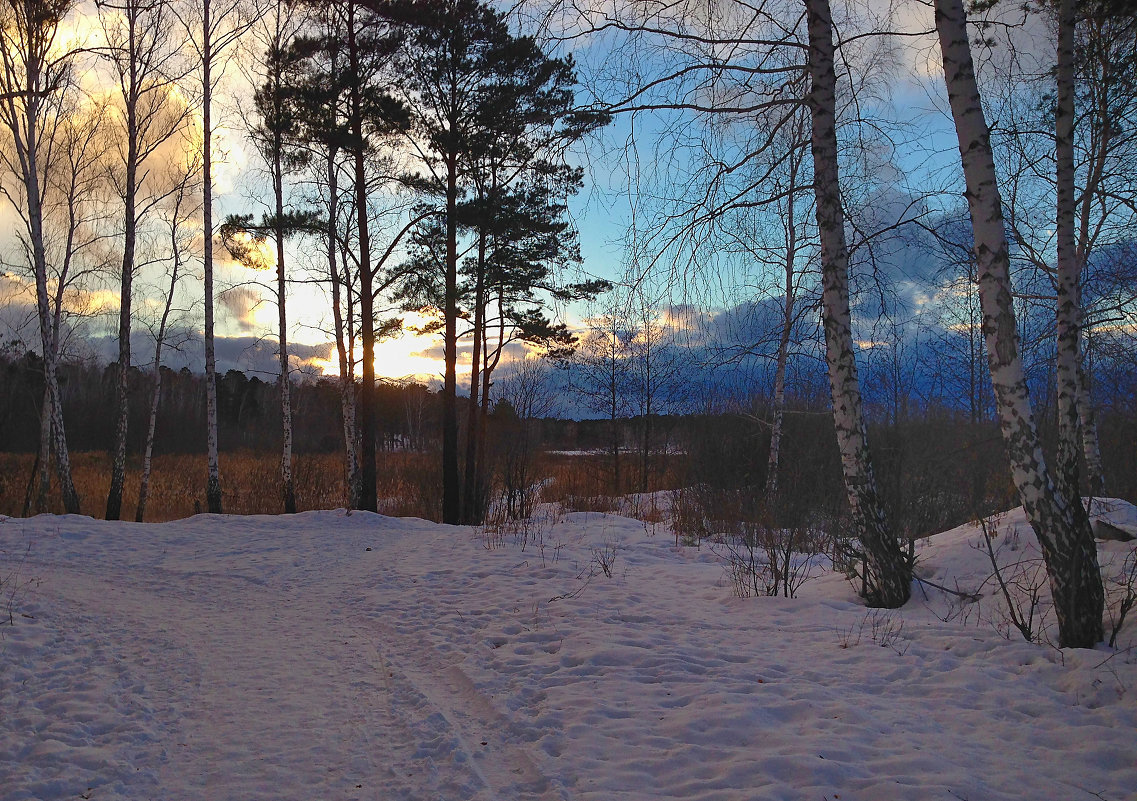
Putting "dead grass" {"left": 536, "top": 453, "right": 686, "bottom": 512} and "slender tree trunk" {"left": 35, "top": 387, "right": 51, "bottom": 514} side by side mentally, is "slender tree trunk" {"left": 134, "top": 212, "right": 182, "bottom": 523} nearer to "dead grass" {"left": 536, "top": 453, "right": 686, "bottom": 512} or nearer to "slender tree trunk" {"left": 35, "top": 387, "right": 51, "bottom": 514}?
"slender tree trunk" {"left": 35, "top": 387, "right": 51, "bottom": 514}

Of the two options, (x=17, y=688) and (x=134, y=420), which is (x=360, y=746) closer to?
(x=17, y=688)

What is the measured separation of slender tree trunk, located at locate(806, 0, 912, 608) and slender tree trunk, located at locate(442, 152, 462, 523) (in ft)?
34.9

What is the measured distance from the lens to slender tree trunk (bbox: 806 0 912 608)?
19.5 ft

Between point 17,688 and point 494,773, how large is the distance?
3.54 meters

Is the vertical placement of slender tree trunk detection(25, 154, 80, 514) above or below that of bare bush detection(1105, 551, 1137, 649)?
above

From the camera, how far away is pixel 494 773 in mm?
3449

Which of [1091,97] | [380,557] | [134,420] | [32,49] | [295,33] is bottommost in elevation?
[380,557]

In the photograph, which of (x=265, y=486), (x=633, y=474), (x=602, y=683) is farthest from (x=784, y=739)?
(x=633, y=474)

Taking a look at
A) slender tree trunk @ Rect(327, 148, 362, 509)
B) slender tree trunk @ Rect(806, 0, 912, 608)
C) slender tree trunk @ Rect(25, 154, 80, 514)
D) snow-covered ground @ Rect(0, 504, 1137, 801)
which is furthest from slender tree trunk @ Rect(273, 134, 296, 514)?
slender tree trunk @ Rect(806, 0, 912, 608)

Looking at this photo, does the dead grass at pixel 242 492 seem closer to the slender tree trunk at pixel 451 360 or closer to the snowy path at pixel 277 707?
the slender tree trunk at pixel 451 360

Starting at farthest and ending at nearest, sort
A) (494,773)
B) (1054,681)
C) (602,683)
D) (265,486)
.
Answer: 1. (265,486)
2. (602,683)
3. (1054,681)
4. (494,773)

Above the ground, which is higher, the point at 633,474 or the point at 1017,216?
the point at 1017,216

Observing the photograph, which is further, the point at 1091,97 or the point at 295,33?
the point at 295,33

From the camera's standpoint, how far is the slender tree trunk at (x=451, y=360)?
49.7 ft
